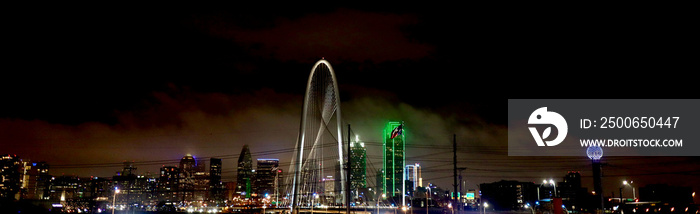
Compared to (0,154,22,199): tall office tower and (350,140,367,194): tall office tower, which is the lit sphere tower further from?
(0,154,22,199): tall office tower

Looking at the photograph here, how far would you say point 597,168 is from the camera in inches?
1299

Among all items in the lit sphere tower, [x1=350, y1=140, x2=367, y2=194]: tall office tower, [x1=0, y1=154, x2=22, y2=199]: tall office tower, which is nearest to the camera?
the lit sphere tower

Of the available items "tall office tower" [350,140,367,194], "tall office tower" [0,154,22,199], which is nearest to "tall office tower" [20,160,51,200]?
"tall office tower" [0,154,22,199]

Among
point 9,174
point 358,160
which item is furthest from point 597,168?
point 9,174

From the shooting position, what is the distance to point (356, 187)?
13712cm

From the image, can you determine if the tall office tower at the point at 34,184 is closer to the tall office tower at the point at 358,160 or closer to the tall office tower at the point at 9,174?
the tall office tower at the point at 9,174

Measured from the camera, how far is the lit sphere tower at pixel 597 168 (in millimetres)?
32062

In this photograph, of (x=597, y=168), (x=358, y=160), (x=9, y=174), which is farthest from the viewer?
(x=9, y=174)

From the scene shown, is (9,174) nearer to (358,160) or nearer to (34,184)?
(34,184)

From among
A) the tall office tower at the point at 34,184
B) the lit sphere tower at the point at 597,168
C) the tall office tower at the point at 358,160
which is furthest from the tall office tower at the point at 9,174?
the lit sphere tower at the point at 597,168

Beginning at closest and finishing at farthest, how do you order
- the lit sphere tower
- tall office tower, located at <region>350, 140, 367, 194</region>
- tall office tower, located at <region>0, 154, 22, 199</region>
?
1. the lit sphere tower
2. tall office tower, located at <region>350, 140, 367, 194</region>
3. tall office tower, located at <region>0, 154, 22, 199</region>

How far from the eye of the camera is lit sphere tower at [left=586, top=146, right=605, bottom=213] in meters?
32.1

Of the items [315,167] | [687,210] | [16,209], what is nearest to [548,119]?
[687,210]

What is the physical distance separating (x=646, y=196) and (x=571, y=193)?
15.7 metres
